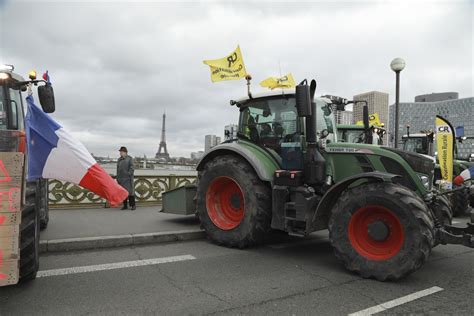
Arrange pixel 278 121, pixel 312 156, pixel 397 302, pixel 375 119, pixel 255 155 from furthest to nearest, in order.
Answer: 1. pixel 375 119
2. pixel 278 121
3. pixel 255 155
4. pixel 312 156
5. pixel 397 302

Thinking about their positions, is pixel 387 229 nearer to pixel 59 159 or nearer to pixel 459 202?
pixel 59 159

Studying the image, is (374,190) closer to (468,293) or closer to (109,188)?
(468,293)

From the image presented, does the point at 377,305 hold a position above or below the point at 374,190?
below

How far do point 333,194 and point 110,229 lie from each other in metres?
4.43

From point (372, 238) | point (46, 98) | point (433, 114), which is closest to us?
point (372, 238)

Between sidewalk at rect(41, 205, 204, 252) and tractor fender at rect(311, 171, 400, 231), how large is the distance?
2.74m

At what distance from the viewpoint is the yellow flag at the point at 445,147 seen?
812 cm

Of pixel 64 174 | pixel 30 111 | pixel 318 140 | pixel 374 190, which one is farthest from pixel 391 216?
pixel 30 111

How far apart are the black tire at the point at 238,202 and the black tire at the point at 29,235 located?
9.85ft

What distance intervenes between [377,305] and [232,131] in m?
4.25

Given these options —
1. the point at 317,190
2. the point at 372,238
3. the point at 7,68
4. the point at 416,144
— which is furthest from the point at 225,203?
the point at 416,144

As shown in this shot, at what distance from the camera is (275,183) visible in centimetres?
566

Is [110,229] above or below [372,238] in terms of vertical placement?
below

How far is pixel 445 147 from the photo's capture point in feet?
26.8
